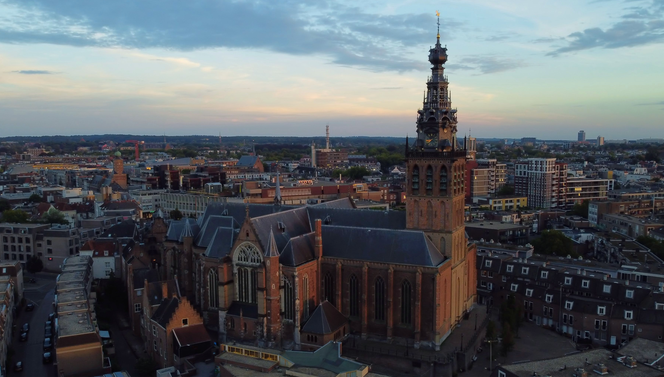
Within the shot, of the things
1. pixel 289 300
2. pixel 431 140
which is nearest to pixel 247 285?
pixel 289 300

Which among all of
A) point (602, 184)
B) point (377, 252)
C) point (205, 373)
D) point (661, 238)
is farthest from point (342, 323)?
point (602, 184)

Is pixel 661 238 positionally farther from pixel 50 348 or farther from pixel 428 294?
pixel 50 348

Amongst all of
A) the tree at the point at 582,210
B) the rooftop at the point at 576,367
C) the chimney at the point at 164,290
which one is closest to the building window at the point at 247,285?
the chimney at the point at 164,290

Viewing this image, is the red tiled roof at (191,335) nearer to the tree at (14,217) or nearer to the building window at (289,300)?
the building window at (289,300)

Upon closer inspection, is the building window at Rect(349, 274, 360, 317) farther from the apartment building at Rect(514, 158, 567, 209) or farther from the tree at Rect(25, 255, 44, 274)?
the apartment building at Rect(514, 158, 567, 209)

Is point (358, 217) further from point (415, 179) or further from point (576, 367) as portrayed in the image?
point (576, 367)
